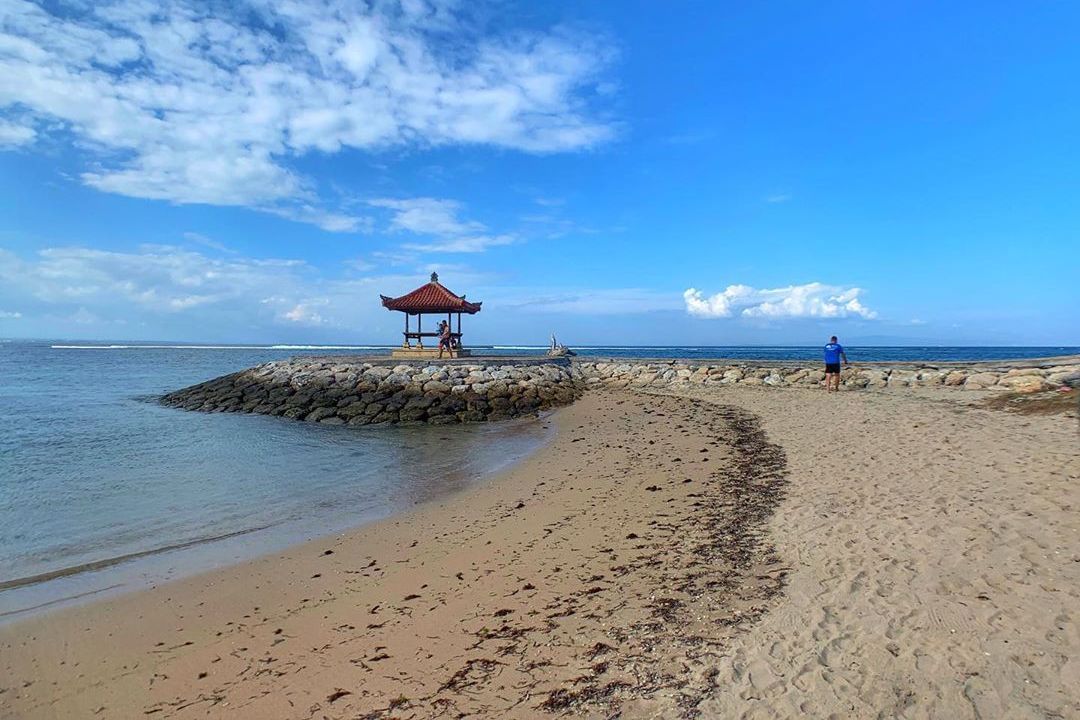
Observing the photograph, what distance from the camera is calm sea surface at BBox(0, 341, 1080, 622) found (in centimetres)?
676

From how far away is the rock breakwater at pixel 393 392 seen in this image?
1897 centimetres

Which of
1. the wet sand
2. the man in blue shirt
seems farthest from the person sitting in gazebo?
the wet sand

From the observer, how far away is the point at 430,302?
2673cm

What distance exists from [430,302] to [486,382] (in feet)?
23.5

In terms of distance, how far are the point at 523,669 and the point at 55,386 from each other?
38240 millimetres

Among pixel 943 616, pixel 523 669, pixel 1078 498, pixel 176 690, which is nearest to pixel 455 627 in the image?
pixel 523 669

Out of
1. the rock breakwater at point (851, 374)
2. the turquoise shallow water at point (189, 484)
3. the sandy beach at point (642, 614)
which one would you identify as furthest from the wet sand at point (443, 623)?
the rock breakwater at point (851, 374)

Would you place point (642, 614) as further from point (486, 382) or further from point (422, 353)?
point (422, 353)

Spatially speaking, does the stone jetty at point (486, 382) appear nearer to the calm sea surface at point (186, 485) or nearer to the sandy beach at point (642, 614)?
the calm sea surface at point (186, 485)

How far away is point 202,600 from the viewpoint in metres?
5.59

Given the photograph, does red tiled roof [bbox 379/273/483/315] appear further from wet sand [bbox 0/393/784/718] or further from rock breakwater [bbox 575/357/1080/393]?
wet sand [bbox 0/393/784/718]

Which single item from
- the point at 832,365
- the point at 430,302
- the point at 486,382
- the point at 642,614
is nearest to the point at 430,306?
the point at 430,302

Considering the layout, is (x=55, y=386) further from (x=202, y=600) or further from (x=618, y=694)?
(x=618, y=694)

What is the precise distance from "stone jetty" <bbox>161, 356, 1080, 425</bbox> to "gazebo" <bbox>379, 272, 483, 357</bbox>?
291 centimetres
